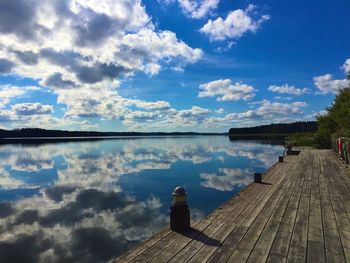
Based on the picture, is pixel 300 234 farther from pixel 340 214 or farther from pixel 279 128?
pixel 279 128

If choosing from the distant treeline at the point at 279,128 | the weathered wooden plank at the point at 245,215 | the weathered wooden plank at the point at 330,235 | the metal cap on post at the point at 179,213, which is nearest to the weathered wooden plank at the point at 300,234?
the weathered wooden plank at the point at 330,235

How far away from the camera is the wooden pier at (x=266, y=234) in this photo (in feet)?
14.3

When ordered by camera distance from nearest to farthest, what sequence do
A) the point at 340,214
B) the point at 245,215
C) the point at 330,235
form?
the point at 330,235 → the point at 340,214 → the point at 245,215

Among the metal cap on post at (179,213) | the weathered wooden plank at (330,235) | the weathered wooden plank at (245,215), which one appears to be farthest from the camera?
the metal cap on post at (179,213)

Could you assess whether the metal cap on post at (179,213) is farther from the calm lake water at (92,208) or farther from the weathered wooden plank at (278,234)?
the calm lake water at (92,208)

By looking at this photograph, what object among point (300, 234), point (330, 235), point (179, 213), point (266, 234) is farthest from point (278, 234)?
point (179, 213)

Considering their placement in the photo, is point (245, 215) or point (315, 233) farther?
point (245, 215)

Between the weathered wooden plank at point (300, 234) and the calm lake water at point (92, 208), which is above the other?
the weathered wooden plank at point (300, 234)

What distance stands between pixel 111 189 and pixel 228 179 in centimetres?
584

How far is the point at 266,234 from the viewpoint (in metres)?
5.20

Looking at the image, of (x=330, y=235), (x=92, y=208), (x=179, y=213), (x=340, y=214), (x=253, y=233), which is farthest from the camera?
(x=92, y=208)

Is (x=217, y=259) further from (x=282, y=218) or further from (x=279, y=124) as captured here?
(x=279, y=124)

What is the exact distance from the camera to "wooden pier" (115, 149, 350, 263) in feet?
14.3

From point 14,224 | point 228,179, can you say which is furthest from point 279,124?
point 14,224
